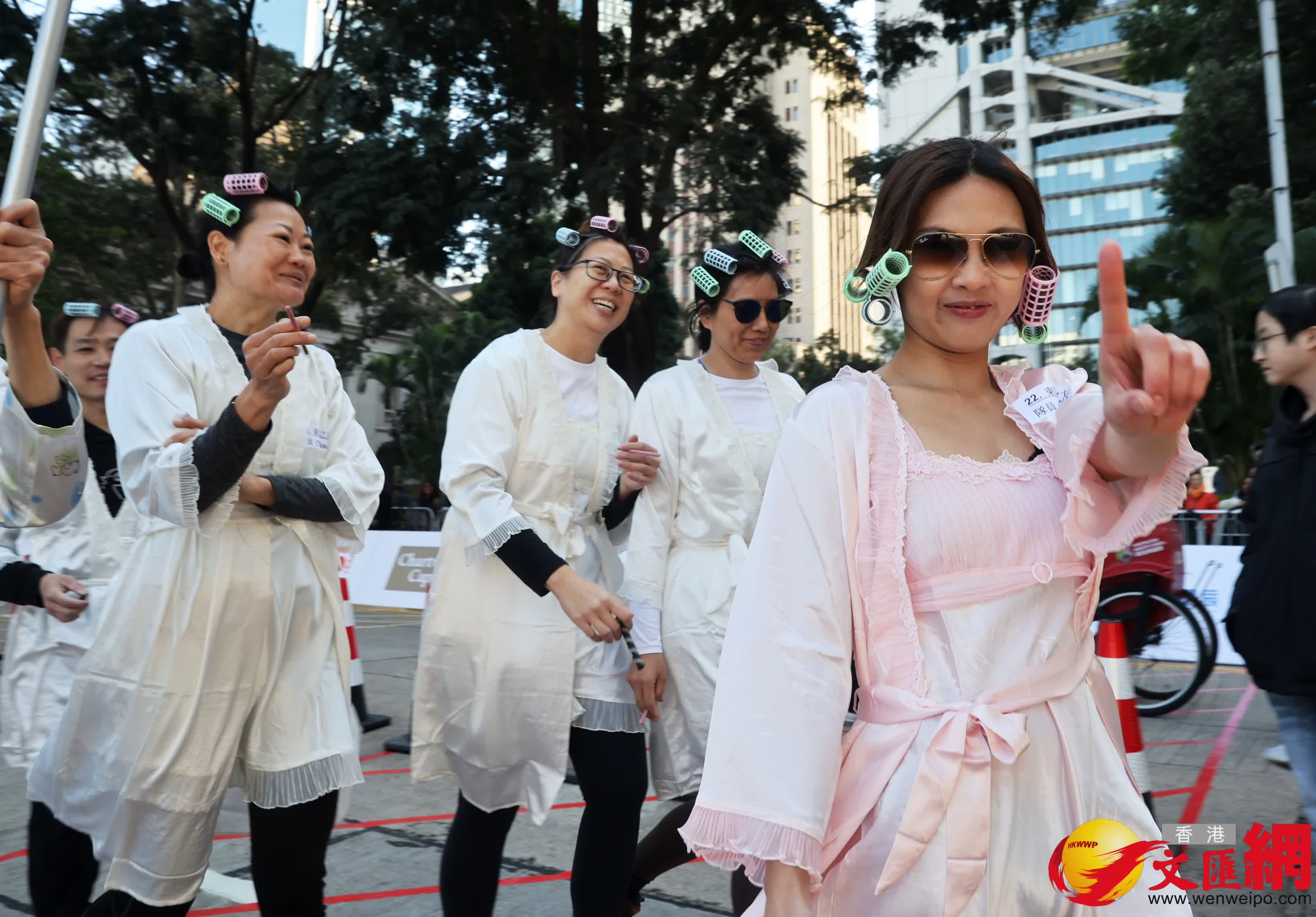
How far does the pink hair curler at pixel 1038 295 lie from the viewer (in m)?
1.76

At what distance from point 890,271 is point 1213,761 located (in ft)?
16.2

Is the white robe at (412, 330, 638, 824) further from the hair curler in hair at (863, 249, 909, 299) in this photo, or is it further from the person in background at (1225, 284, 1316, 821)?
the person in background at (1225, 284, 1316, 821)

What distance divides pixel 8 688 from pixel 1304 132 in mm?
18685

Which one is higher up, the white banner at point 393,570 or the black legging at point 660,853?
the white banner at point 393,570

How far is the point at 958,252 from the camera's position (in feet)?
5.62

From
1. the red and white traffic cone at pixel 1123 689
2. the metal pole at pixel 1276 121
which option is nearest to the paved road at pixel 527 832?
the red and white traffic cone at pixel 1123 689

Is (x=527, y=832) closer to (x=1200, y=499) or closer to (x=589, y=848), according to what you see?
(x=589, y=848)

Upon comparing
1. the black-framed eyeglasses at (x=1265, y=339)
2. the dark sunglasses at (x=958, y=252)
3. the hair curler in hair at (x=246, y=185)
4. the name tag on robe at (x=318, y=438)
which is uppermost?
the hair curler in hair at (x=246, y=185)

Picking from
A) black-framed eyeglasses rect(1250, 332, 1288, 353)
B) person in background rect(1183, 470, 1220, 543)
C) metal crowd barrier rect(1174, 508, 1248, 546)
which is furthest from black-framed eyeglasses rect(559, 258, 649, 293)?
person in background rect(1183, 470, 1220, 543)

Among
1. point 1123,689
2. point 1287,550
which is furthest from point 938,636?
point 1123,689

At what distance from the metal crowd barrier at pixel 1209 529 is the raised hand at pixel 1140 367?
9932mm

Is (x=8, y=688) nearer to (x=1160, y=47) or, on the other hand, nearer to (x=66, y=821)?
(x=66, y=821)

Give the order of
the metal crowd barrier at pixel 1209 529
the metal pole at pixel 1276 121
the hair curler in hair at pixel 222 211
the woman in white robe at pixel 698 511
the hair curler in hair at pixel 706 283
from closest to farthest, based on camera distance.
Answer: the hair curler in hair at pixel 222 211 < the woman in white robe at pixel 698 511 < the hair curler in hair at pixel 706 283 < the metal crowd barrier at pixel 1209 529 < the metal pole at pixel 1276 121

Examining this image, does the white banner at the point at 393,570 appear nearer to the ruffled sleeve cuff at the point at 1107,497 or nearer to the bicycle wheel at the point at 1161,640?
the bicycle wheel at the point at 1161,640
